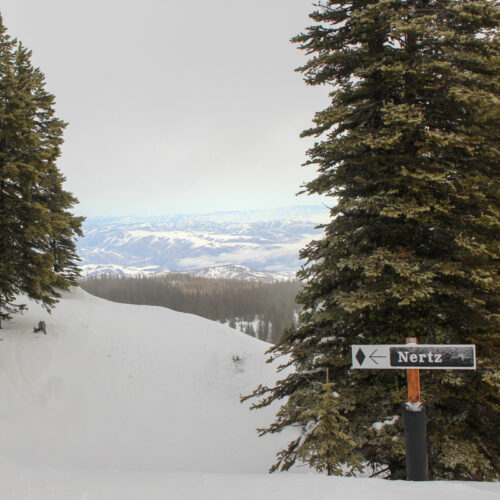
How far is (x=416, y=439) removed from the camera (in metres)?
4.43

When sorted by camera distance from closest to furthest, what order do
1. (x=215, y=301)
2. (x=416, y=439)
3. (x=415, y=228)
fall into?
(x=416, y=439) < (x=415, y=228) < (x=215, y=301)

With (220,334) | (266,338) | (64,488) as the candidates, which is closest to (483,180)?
(64,488)

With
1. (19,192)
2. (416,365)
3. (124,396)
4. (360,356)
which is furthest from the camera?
(124,396)

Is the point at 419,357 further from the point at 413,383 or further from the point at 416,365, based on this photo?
the point at 413,383

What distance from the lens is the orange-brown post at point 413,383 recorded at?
4531 mm

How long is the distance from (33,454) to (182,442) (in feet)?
17.4

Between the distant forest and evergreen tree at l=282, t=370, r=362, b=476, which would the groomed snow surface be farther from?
the distant forest

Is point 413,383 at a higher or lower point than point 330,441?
higher

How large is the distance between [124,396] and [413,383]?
13495 millimetres

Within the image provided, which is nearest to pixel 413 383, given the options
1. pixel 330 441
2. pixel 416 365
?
pixel 416 365

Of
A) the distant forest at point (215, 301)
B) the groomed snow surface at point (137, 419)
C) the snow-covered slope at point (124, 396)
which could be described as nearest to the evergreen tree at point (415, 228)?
the groomed snow surface at point (137, 419)

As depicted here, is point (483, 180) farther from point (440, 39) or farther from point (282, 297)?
point (282, 297)

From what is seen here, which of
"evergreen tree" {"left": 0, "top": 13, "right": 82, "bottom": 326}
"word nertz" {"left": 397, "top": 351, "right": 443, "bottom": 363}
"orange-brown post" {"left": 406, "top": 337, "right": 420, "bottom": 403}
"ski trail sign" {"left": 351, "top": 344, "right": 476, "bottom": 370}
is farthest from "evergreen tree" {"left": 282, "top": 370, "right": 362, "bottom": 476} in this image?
"evergreen tree" {"left": 0, "top": 13, "right": 82, "bottom": 326}

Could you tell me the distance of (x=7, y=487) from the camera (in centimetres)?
480
